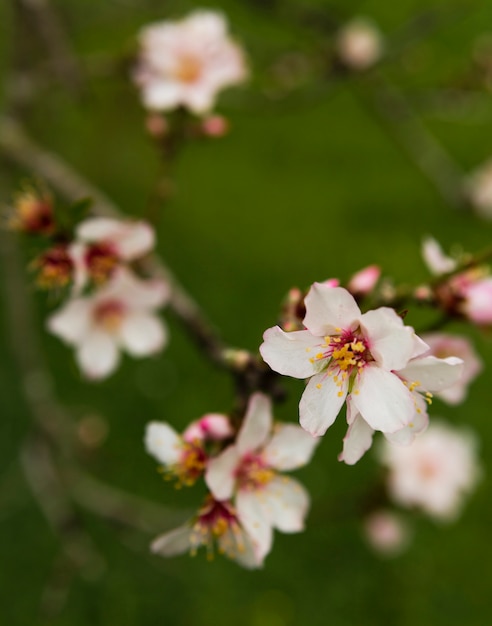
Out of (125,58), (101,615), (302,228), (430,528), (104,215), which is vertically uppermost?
(125,58)

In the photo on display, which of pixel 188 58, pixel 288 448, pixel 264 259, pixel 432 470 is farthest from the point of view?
pixel 264 259

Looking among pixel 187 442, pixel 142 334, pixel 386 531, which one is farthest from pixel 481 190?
pixel 187 442

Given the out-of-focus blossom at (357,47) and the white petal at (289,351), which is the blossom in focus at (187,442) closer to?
the white petal at (289,351)

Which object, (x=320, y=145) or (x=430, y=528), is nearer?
(x=430, y=528)

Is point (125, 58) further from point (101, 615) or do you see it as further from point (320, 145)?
point (320, 145)

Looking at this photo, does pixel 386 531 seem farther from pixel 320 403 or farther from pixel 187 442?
pixel 320 403

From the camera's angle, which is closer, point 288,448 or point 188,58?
point 288,448

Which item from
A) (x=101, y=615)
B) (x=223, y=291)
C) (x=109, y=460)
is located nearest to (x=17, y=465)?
(x=109, y=460)
